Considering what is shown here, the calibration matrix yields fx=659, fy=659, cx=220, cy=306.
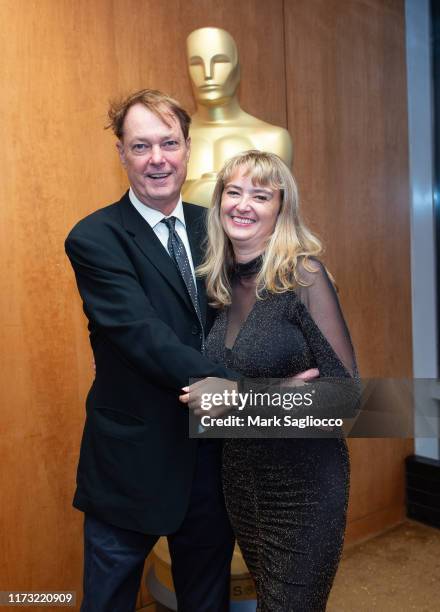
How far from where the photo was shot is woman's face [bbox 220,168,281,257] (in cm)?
155

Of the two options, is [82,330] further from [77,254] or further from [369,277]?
[369,277]

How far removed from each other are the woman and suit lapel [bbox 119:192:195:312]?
0.53 ft

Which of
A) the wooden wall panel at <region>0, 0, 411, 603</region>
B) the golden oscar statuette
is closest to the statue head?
the golden oscar statuette

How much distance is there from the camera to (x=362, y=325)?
335 centimetres

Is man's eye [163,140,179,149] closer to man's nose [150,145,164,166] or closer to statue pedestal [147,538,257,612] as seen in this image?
man's nose [150,145,164,166]

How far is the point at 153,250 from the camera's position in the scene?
1586 millimetres

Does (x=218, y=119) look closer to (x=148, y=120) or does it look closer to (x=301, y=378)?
(x=148, y=120)

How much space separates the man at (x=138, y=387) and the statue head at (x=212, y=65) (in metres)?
0.81

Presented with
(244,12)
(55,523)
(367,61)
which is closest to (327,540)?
(55,523)

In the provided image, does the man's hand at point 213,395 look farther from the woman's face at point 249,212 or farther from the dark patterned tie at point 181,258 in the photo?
the woman's face at point 249,212

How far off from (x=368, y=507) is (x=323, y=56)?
2.26 metres

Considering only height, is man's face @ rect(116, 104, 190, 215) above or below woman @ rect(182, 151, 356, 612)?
above

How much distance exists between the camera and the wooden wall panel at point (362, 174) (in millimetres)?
3094

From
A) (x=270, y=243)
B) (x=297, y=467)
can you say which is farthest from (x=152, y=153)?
(x=297, y=467)
